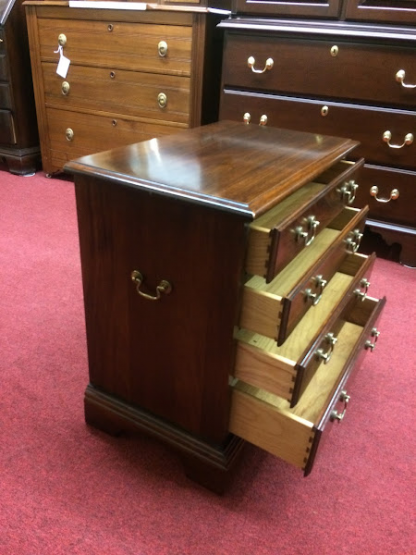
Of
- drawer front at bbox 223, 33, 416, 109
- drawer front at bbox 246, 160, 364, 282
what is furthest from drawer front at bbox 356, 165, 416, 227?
drawer front at bbox 246, 160, 364, 282

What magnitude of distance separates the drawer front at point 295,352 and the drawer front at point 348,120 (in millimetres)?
733

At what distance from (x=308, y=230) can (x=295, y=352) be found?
9.2 inches

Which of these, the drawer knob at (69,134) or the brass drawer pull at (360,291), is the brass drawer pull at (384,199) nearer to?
the brass drawer pull at (360,291)

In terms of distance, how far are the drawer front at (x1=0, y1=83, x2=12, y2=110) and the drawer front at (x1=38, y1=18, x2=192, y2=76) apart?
0.27 metres

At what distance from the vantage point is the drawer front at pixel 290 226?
68 centimetres

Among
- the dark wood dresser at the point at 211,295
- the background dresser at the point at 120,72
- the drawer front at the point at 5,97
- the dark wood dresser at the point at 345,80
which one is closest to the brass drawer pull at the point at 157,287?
the dark wood dresser at the point at 211,295

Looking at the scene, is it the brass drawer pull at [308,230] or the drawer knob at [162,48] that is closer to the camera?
the brass drawer pull at [308,230]

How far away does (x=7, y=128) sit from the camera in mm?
2391

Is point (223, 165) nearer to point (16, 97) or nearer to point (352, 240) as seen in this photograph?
point (352, 240)

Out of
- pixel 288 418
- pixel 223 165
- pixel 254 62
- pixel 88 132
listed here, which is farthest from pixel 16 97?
pixel 288 418

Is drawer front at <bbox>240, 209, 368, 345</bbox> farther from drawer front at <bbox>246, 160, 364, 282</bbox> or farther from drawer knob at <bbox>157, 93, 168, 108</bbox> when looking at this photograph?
drawer knob at <bbox>157, 93, 168, 108</bbox>

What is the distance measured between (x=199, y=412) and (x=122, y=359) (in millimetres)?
182

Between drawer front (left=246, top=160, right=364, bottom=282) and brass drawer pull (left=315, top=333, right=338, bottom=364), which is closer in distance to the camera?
drawer front (left=246, top=160, right=364, bottom=282)

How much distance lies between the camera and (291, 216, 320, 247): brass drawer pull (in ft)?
2.49
